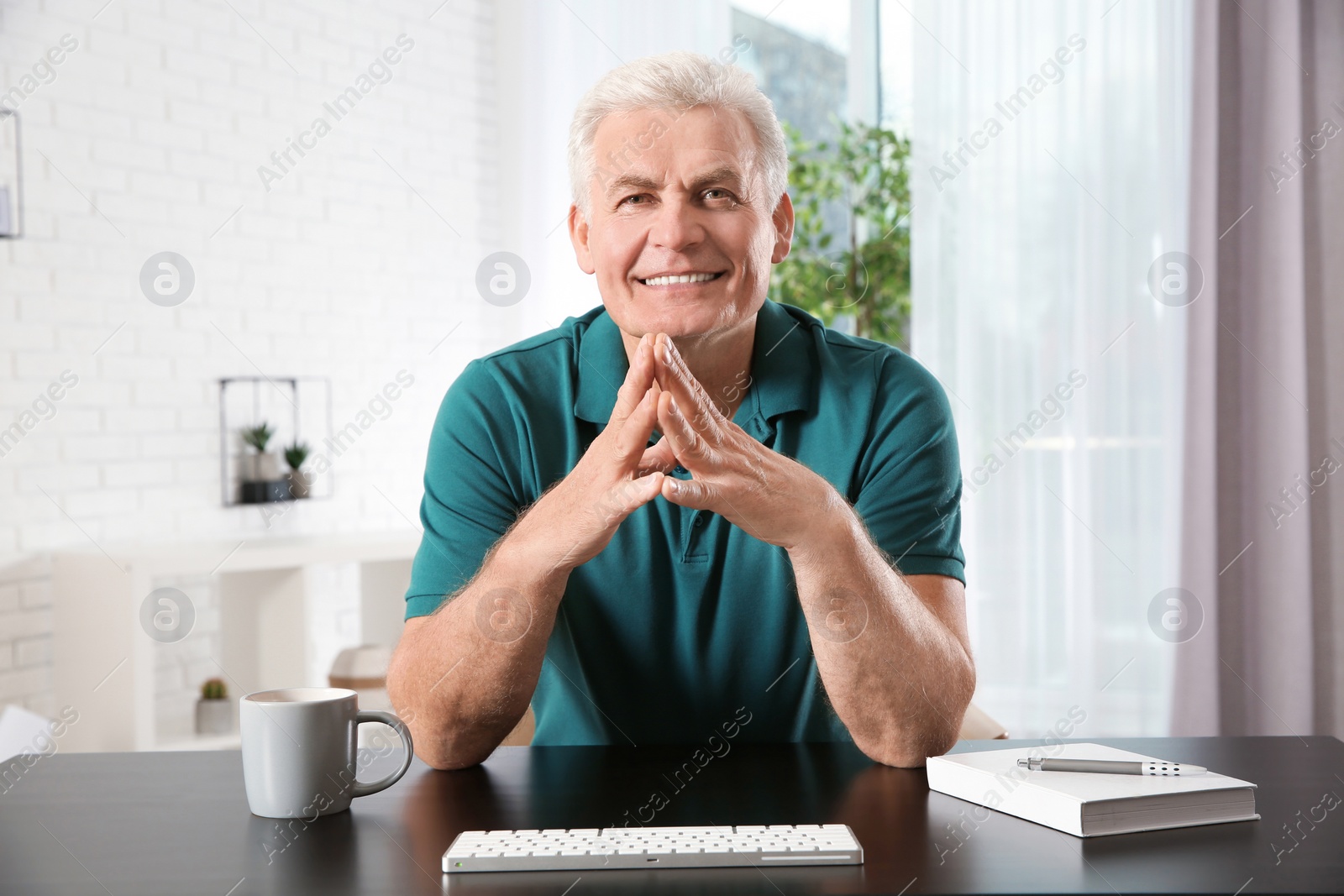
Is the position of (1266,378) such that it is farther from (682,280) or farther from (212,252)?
(212,252)

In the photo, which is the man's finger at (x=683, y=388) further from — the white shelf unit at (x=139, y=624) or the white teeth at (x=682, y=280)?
the white shelf unit at (x=139, y=624)

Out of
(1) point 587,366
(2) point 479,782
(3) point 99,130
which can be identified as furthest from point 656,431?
(3) point 99,130

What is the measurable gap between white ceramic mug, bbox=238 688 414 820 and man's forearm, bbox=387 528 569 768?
181 millimetres

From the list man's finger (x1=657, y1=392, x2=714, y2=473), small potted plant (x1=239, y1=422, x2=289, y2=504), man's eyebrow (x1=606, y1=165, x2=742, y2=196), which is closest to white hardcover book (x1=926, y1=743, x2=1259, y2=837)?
man's finger (x1=657, y1=392, x2=714, y2=473)

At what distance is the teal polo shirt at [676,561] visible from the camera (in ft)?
4.74

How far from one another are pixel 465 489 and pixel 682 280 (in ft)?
1.24

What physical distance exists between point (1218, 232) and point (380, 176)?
259cm

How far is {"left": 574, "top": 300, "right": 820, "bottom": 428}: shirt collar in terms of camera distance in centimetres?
151

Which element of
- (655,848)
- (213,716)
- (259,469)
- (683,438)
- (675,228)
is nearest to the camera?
(655,848)

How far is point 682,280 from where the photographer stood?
1.45 meters

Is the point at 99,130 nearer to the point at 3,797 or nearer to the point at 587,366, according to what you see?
the point at 587,366

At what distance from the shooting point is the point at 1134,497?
134 inches

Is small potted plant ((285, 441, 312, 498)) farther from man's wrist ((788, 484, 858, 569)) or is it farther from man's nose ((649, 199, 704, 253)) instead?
man's wrist ((788, 484, 858, 569))

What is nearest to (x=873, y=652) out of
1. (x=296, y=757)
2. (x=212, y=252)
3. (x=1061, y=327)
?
(x=296, y=757)
